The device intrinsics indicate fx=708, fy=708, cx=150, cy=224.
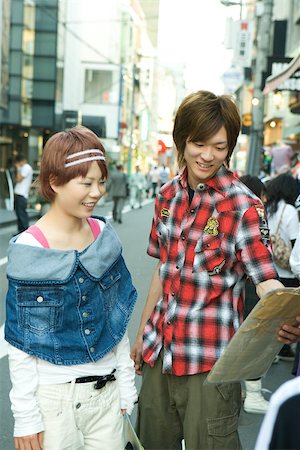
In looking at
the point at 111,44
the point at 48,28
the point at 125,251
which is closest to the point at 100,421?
the point at 125,251

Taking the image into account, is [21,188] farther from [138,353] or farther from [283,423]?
[283,423]

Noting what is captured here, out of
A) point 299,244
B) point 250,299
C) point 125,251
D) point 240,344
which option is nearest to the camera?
point 240,344

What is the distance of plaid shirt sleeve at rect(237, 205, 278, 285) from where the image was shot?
259 centimetres

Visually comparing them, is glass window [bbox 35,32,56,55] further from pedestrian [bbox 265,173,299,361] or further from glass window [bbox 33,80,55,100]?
pedestrian [bbox 265,173,299,361]

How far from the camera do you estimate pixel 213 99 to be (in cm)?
263

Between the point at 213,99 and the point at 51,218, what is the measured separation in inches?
29.4

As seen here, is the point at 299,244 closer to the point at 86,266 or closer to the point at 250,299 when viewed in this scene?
the point at 86,266

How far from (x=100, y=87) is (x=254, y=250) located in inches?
1412

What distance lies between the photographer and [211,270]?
2.60 metres

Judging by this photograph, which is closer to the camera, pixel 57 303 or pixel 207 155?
pixel 57 303

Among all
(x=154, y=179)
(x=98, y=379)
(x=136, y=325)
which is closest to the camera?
(x=98, y=379)

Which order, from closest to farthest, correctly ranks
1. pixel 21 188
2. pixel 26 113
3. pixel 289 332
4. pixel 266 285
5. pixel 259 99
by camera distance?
pixel 289 332
pixel 266 285
pixel 21 188
pixel 259 99
pixel 26 113

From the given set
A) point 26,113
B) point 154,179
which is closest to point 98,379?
point 26,113

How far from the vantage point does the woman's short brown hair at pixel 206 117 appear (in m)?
2.60
